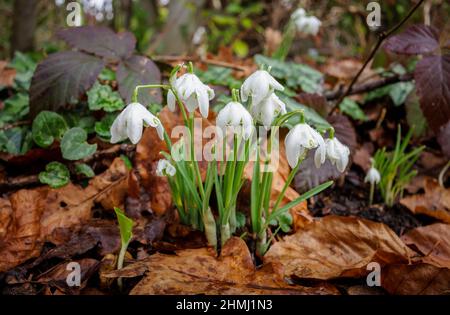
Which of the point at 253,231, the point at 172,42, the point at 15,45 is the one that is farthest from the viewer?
the point at 172,42

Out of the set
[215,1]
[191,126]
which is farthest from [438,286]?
[215,1]

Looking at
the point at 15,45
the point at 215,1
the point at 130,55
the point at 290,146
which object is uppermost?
the point at 215,1

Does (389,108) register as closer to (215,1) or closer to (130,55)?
(130,55)

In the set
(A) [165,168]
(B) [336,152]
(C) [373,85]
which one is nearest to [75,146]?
(A) [165,168]

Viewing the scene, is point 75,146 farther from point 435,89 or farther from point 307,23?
point 307,23

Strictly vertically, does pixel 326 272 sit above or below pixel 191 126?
below
